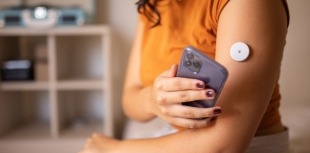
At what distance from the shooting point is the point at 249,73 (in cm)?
45

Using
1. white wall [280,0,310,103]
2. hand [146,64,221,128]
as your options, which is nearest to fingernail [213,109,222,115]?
hand [146,64,221,128]

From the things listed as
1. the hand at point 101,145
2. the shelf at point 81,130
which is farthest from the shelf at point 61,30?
the hand at point 101,145

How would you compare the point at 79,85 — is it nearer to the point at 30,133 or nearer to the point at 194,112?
the point at 30,133

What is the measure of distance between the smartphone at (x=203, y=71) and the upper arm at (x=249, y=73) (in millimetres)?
45

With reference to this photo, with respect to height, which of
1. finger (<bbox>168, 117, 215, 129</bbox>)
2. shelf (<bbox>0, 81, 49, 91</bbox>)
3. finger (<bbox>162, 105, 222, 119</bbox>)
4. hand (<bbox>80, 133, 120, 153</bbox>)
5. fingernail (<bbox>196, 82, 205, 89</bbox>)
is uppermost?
fingernail (<bbox>196, 82, 205, 89</bbox>)

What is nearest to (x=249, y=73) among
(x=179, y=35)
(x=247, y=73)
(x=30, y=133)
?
(x=247, y=73)

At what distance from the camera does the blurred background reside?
1.39 m

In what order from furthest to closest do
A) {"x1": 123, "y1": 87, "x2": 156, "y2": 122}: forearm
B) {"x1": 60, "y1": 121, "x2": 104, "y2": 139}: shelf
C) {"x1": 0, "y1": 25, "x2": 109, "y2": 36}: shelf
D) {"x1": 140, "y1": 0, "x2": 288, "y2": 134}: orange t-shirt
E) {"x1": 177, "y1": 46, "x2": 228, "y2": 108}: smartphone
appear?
1. {"x1": 60, "y1": 121, "x2": 104, "y2": 139}: shelf
2. {"x1": 0, "y1": 25, "x2": 109, "y2": 36}: shelf
3. {"x1": 123, "y1": 87, "x2": 156, "y2": 122}: forearm
4. {"x1": 140, "y1": 0, "x2": 288, "y2": 134}: orange t-shirt
5. {"x1": 177, "y1": 46, "x2": 228, "y2": 108}: smartphone

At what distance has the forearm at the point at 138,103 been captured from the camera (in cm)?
70

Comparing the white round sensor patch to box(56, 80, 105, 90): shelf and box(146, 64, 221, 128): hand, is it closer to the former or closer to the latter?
box(146, 64, 221, 128): hand

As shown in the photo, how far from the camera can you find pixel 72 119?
1.69 meters

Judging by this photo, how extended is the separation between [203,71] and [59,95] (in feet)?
→ 3.94

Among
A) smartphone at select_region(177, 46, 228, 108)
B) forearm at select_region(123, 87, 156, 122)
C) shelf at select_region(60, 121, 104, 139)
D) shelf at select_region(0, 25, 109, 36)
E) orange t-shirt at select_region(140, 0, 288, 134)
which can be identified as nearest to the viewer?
smartphone at select_region(177, 46, 228, 108)

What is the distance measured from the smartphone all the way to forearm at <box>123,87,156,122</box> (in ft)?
0.73
